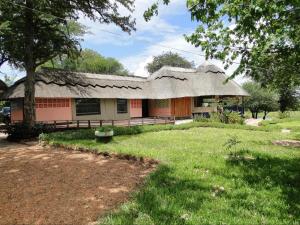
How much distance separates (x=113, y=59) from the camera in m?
72.3

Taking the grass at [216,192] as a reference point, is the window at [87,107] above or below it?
above

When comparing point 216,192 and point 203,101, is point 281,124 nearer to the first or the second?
point 203,101

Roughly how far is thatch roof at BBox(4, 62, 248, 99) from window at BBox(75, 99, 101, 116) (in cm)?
139

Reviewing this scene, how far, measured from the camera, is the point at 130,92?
34.1 metres

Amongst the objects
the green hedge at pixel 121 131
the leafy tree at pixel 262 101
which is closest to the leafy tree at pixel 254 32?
the green hedge at pixel 121 131

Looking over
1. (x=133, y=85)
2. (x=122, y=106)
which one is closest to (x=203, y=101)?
(x=133, y=85)

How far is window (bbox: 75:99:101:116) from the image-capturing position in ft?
99.7

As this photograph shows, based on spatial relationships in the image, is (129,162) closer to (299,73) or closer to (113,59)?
(299,73)

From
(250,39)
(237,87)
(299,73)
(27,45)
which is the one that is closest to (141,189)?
(250,39)

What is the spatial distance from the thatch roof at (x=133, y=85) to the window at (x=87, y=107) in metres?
1.39

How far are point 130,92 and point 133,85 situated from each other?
5.59 feet

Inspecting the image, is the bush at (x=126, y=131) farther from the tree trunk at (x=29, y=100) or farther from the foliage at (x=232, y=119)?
the foliage at (x=232, y=119)

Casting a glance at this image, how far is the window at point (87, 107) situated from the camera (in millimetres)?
30391

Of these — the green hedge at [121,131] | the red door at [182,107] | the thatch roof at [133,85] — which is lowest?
the green hedge at [121,131]
